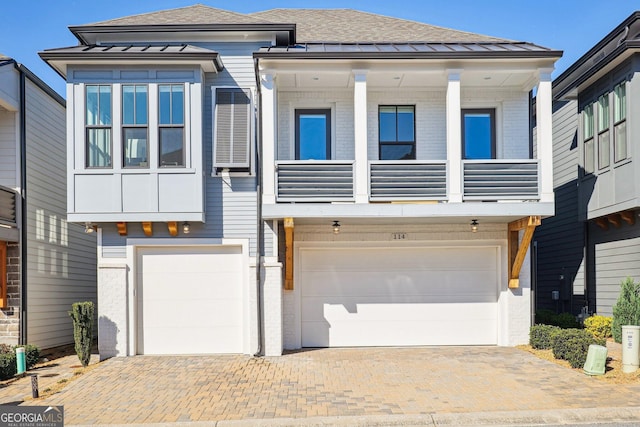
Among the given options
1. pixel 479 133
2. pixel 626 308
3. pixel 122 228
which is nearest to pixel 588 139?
pixel 479 133

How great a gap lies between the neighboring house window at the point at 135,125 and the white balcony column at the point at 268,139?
2.34m

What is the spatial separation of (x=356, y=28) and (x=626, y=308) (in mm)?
8993

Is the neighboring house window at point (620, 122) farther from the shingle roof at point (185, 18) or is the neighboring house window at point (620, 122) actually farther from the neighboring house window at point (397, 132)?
the shingle roof at point (185, 18)

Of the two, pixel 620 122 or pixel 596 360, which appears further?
pixel 620 122

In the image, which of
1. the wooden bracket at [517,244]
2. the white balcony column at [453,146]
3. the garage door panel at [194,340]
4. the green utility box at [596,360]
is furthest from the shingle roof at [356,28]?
the green utility box at [596,360]

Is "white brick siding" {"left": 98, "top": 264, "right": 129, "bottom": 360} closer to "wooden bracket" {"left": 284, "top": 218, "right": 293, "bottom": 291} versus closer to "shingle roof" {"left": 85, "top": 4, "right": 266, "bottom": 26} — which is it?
"wooden bracket" {"left": 284, "top": 218, "right": 293, "bottom": 291}

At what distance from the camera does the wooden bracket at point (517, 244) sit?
12.0m

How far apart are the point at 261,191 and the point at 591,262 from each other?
8.67 m

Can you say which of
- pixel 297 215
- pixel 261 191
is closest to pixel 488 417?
pixel 297 215

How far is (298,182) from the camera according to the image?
12109mm

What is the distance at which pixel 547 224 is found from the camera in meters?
17.7

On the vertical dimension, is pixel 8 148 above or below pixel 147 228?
above

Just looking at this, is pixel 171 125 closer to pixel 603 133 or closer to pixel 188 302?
pixel 188 302

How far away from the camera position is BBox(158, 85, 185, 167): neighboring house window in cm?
1194
